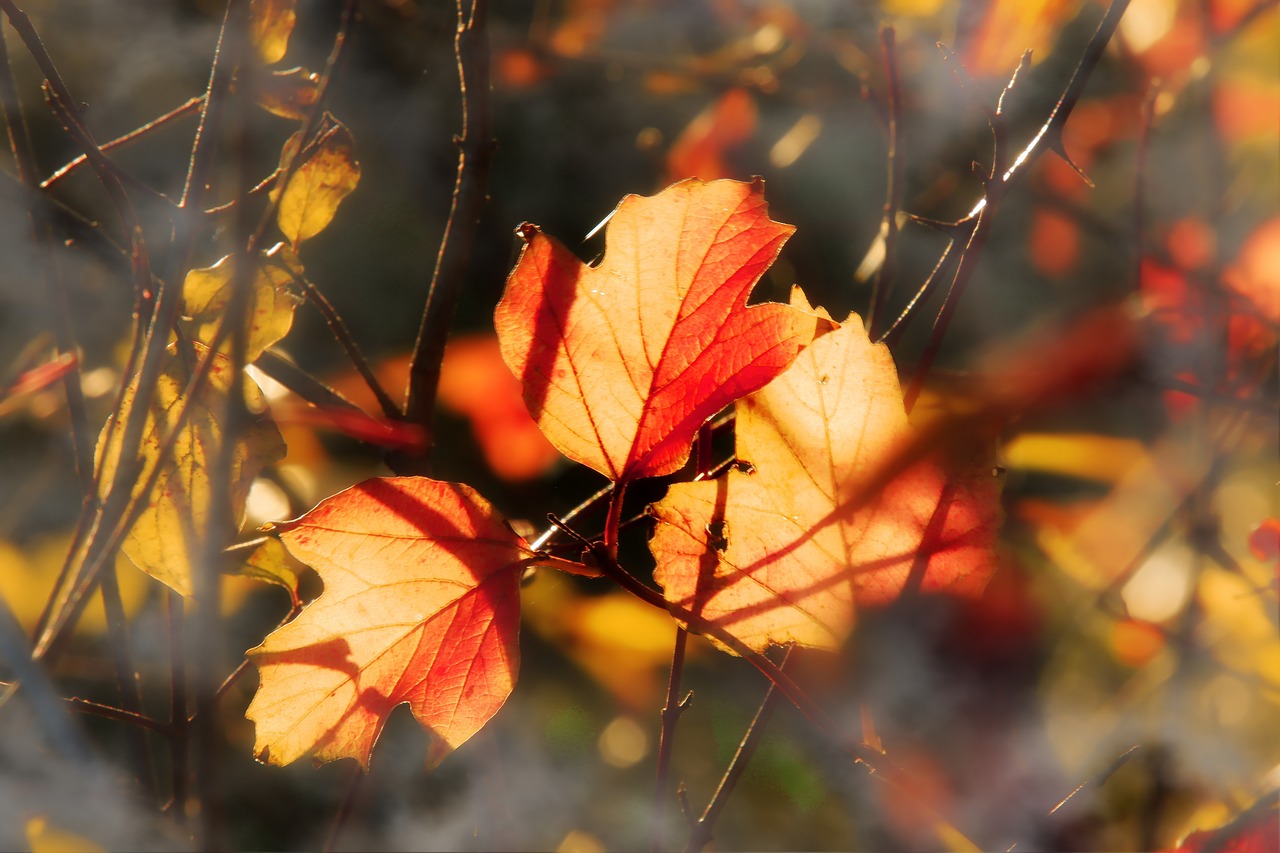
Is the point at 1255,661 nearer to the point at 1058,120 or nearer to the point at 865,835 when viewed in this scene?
the point at 865,835

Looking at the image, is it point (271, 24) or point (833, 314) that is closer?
point (271, 24)

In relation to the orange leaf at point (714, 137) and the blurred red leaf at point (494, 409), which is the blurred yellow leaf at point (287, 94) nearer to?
the blurred red leaf at point (494, 409)

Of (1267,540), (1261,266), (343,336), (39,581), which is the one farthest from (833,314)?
(39,581)

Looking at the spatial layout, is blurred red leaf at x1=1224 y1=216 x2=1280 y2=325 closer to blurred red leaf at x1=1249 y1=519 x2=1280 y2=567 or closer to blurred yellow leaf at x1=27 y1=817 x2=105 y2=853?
blurred red leaf at x1=1249 y1=519 x2=1280 y2=567

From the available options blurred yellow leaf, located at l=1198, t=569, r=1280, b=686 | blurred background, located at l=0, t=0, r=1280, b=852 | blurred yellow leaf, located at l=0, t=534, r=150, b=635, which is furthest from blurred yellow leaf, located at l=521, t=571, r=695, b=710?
blurred yellow leaf, located at l=1198, t=569, r=1280, b=686

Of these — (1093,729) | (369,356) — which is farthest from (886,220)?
(369,356)

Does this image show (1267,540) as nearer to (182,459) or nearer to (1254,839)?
(1254,839)

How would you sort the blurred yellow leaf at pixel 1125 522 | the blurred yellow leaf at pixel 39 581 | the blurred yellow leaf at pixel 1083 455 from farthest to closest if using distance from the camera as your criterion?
the blurred yellow leaf at pixel 1083 455, the blurred yellow leaf at pixel 39 581, the blurred yellow leaf at pixel 1125 522

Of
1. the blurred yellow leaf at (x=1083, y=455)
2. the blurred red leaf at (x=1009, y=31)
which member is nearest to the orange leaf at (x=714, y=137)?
the blurred red leaf at (x=1009, y=31)
